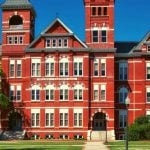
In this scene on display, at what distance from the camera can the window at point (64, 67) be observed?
74.8m

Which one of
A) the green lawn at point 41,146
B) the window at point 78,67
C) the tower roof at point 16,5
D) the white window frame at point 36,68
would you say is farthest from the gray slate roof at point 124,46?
the green lawn at point 41,146

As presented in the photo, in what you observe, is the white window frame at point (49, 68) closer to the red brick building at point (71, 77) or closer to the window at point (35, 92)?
the red brick building at point (71, 77)

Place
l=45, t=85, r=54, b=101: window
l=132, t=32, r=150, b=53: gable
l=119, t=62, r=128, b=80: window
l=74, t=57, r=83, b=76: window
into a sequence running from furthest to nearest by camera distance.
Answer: l=119, t=62, r=128, b=80: window → l=132, t=32, r=150, b=53: gable → l=45, t=85, r=54, b=101: window → l=74, t=57, r=83, b=76: window

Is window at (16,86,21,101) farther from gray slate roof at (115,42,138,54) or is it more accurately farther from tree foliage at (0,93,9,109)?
gray slate roof at (115,42,138,54)

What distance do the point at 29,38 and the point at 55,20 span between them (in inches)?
186

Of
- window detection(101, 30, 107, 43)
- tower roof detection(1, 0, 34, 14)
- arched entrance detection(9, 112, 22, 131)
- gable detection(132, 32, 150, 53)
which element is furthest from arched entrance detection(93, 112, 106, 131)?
tower roof detection(1, 0, 34, 14)

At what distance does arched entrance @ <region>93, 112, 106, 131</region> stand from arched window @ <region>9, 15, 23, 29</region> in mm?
16901

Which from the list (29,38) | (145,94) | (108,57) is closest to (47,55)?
(29,38)

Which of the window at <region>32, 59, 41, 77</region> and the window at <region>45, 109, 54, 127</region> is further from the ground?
the window at <region>32, 59, 41, 77</region>

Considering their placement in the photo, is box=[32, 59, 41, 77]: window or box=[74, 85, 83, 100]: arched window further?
box=[32, 59, 41, 77]: window

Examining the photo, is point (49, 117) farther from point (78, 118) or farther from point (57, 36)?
point (57, 36)

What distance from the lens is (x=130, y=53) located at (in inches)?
3022

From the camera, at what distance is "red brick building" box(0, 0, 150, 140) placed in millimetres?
74312

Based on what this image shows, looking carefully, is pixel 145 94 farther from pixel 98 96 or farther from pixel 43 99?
pixel 43 99
